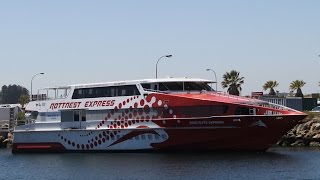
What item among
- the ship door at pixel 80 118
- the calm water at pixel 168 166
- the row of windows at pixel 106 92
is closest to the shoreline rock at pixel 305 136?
the calm water at pixel 168 166

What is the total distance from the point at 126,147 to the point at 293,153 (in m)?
14.6

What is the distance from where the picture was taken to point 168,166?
1735 inches

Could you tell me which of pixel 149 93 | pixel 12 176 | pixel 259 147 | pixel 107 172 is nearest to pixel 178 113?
pixel 149 93

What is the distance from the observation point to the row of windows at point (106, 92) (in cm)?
5491

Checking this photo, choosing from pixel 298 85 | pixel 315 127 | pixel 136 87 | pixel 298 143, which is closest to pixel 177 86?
pixel 136 87

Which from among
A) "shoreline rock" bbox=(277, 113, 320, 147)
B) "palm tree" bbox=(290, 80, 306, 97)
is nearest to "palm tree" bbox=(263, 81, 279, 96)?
"palm tree" bbox=(290, 80, 306, 97)

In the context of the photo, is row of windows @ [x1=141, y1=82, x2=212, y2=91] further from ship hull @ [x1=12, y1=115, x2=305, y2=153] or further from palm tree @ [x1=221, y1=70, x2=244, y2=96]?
palm tree @ [x1=221, y1=70, x2=244, y2=96]

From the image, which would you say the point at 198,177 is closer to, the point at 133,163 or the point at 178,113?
the point at 133,163

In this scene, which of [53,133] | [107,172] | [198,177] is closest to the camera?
[198,177]

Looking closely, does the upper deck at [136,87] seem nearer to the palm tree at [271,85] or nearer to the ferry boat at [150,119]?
the ferry boat at [150,119]

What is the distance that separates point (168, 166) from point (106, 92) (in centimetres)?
1461

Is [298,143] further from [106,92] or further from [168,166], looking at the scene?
[168,166]

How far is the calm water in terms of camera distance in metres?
39.5

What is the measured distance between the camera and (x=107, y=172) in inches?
1670
